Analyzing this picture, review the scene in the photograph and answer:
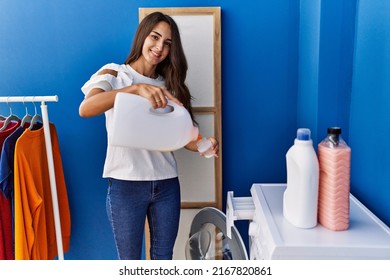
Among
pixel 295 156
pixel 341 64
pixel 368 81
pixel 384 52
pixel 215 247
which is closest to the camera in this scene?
pixel 295 156

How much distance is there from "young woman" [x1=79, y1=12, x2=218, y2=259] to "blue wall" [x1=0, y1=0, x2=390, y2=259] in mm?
284

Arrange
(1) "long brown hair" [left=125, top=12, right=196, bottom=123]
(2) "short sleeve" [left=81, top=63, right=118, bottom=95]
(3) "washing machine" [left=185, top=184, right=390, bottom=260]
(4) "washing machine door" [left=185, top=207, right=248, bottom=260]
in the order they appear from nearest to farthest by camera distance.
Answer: (3) "washing machine" [left=185, top=184, right=390, bottom=260] → (2) "short sleeve" [left=81, top=63, right=118, bottom=95] → (1) "long brown hair" [left=125, top=12, right=196, bottom=123] → (4) "washing machine door" [left=185, top=207, right=248, bottom=260]

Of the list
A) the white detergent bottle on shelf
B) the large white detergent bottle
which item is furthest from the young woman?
the white detergent bottle on shelf

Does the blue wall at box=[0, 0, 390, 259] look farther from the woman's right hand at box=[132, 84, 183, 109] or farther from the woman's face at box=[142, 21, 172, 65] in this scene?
the woman's right hand at box=[132, 84, 183, 109]

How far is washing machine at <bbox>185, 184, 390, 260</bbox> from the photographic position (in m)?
0.83

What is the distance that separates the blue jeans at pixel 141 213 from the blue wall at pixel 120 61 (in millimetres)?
373

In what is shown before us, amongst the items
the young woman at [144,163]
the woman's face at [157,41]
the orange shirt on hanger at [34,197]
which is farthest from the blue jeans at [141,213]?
the woman's face at [157,41]

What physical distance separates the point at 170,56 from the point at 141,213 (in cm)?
61

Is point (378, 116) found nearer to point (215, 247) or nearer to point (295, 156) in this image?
point (295, 156)

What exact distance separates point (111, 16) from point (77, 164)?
710 millimetres

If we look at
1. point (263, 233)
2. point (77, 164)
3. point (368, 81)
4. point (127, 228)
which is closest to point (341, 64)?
point (368, 81)

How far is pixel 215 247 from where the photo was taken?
142 centimetres

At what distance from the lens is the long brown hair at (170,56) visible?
121 centimetres

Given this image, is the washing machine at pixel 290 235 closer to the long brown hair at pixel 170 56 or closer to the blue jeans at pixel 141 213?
the blue jeans at pixel 141 213
